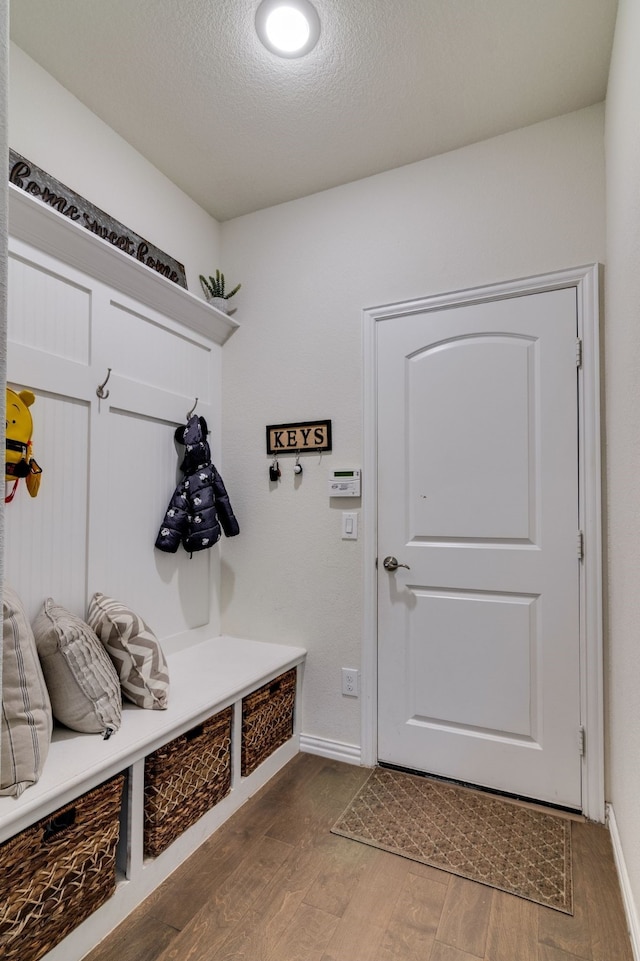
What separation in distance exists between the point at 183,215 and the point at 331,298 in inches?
33.8

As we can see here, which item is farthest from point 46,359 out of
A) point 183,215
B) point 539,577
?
point 539,577

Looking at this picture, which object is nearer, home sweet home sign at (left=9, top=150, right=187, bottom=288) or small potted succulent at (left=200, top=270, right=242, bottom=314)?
home sweet home sign at (left=9, top=150, right=187, bottom=288)

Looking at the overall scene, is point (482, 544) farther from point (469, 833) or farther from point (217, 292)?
point (217, 292)

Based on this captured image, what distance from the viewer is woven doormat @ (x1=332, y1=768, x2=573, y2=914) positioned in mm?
1637

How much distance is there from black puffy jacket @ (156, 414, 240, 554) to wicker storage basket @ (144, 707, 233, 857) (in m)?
0.77

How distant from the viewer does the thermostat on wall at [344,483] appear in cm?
238

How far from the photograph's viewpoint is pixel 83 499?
6.34 ft

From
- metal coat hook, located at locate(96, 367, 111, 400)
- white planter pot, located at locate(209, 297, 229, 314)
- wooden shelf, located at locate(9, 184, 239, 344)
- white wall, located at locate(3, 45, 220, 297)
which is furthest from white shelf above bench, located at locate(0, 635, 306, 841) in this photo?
white wall, located at locate(3, 45, 220, 297)

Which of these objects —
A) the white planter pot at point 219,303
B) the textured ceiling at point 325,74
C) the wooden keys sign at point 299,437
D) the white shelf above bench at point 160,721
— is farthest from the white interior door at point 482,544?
the white planter pot at point 219,303

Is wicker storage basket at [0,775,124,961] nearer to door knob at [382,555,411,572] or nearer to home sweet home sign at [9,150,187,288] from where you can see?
door knob at [382,555,411,572]

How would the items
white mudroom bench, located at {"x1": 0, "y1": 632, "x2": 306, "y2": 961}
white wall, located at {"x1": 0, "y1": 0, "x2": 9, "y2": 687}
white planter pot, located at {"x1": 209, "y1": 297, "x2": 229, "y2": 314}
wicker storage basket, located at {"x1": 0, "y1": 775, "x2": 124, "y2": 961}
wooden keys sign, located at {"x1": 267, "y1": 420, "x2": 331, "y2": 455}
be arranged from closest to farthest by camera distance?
white wall, located at {"x1": 0, "y1": 0, "x2": 9, "y2": 687}, wicker storage basket, located at {"x1": 0, "y1": 775, "x2": 124, "y2": 961}, white mudroom bench, located at {"x1": 0, "y1": 632, "x2": 306, "y2": 961}, wooden keys sign, located at {"x1": 267, "y1": 420, "x2": 331, "y2": 455}, white planter pot, located at {"x1": 209, "y1": 297, "x2": 229, "y2": 314}

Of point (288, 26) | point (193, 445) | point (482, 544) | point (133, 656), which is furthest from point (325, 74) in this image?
point (133, 656)

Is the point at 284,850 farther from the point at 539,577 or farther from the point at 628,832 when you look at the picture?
the point at 539,577

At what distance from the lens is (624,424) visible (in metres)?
1.57
